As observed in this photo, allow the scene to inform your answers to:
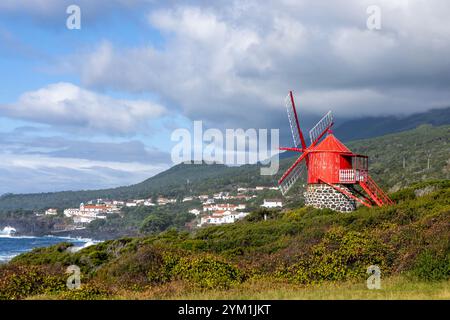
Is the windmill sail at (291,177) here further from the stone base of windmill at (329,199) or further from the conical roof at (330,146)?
the stone base of windmill at (329,199)

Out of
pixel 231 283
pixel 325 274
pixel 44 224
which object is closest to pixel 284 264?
pixel 325 274

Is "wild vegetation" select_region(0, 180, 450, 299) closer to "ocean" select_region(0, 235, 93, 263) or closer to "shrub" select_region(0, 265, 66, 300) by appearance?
"shrub" select_region(0, 265, 66, 300)

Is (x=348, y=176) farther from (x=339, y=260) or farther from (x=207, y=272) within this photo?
(x=207, y=272)

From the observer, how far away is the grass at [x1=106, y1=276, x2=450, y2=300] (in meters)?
12.9

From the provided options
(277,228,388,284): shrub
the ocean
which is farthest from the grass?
the ocean

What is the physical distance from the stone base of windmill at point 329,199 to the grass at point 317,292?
80.4ft

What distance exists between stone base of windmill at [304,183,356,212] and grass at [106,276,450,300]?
2451cm

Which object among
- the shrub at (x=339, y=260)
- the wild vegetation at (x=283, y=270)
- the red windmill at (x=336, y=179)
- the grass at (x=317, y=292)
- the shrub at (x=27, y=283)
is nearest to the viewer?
the grass at (x=317, y=292)

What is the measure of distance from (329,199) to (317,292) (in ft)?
91.7

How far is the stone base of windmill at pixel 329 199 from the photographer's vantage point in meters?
41.0

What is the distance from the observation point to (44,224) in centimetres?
17362

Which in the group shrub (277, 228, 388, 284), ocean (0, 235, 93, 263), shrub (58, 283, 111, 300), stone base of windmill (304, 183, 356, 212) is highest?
stone base of windmill (304, 183, 356, 212)

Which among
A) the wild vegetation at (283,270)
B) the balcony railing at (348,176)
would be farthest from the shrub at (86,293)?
the balcony railing at (348,176)
